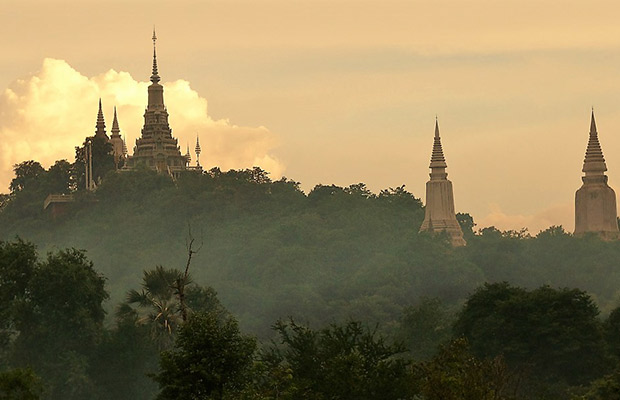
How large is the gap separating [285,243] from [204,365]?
4437 inches

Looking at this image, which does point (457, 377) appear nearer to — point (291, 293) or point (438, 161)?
point (291, 293)

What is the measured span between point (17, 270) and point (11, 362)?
4.68m

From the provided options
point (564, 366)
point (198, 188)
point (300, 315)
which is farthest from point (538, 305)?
point (198, 188)

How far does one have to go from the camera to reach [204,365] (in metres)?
48.4

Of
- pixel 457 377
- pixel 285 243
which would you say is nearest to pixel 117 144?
pixel 285 243

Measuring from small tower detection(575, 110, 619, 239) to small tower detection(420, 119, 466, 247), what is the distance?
12333mm

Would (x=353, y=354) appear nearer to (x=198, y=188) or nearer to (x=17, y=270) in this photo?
(x=17, y=270)

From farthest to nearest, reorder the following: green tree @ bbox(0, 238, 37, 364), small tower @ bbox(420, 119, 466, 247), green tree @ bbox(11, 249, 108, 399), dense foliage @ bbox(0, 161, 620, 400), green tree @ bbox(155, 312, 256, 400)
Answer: small tower @ bbox(420, 119, 466, 247) < green tree @ bbox(11, 249, 108, 399) < green tree @ bbox(0, 238, 37, 364) < dense foliage @ bbox(0, 161, 620, 400) < green tree @ bbox(155, 312, 256, 400)

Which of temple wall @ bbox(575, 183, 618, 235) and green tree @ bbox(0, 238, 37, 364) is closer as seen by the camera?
green tree @ bbox(0, 238, 37, 364)

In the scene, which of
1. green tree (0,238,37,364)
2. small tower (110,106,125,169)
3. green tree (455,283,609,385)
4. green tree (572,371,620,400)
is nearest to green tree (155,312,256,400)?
green tree (572,371,620,400)

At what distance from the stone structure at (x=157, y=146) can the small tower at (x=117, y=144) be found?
1265mm

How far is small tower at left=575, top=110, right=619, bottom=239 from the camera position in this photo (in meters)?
170

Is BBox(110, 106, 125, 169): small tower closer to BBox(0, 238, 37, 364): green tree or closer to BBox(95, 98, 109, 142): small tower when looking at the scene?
BBox(95, 98, 109, 142): small tower

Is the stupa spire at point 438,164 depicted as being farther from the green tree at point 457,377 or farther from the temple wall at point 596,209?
the green tree at point 457,377
